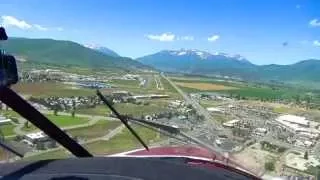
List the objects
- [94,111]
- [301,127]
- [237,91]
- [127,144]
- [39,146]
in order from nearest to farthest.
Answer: [39,146] → [127,144] → [301,127] → [94,111] → [237,91]

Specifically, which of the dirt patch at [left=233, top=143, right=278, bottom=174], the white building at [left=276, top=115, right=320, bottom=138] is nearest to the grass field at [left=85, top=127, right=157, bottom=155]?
the dirt patch at [left=233, top=143, right=278, bottom=174]

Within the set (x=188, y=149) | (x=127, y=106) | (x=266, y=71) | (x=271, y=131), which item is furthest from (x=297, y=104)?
(x=266, y=71)

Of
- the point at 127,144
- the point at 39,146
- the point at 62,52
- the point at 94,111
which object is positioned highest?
the point at 62,52

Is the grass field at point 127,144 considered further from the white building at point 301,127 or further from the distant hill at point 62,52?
the distant hill at point 62,52

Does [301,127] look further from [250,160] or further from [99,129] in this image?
[250,160]

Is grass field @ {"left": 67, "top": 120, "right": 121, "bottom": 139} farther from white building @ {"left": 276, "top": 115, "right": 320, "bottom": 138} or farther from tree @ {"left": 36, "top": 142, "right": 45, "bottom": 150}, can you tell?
tree @ {"left": 36, "top": 142, "right": 45, "bottom": 150}

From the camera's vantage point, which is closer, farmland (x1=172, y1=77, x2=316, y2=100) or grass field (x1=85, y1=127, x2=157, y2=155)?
grass field (x1=85, y1=127, x2=157, y2=155)

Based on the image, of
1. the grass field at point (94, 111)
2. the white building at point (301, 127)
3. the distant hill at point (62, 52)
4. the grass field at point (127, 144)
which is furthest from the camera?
the distant hill at point (62, 52)

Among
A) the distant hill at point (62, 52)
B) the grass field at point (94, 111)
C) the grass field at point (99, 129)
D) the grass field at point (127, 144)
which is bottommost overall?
the grass field at point (99, 129)

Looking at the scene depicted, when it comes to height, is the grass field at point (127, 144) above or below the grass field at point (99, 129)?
above

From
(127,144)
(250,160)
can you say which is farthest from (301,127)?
(250,160)

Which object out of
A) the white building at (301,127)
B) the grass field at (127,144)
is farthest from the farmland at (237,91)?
the grass field at (127,144)

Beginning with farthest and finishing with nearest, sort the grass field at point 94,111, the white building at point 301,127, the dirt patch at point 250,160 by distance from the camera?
the grass field at point 94,111
the white building at point 301,127
the dirt patch at point 250,160
